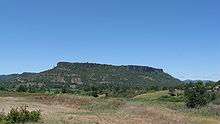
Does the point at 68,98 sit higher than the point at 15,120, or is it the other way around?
the point at 68,98

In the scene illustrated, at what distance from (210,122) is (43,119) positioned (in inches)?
552

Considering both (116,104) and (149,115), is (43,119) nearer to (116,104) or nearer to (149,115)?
(149,115)

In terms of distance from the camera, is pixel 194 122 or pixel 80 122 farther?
pixel 194 122

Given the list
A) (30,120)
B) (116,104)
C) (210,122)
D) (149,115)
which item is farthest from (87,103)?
(30,120)

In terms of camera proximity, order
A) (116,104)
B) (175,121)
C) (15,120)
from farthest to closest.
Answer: (116,104), (175,121), (15,120)

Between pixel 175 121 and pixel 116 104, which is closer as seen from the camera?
pixel 175 121

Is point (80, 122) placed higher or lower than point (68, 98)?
lower

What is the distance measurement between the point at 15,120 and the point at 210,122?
16.6 m

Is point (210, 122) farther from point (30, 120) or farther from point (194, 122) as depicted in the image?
point (30, 120)

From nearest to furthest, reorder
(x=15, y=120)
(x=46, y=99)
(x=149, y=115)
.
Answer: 1. (x=15, y=120)
2. (x=149, y=115)
3. (x=46, y=99)

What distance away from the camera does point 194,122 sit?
3950 centimetres

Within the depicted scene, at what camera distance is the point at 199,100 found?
67.6 metres

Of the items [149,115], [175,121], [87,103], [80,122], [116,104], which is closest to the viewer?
[80,122]

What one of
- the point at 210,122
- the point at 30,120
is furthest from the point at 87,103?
the point at 30,120
